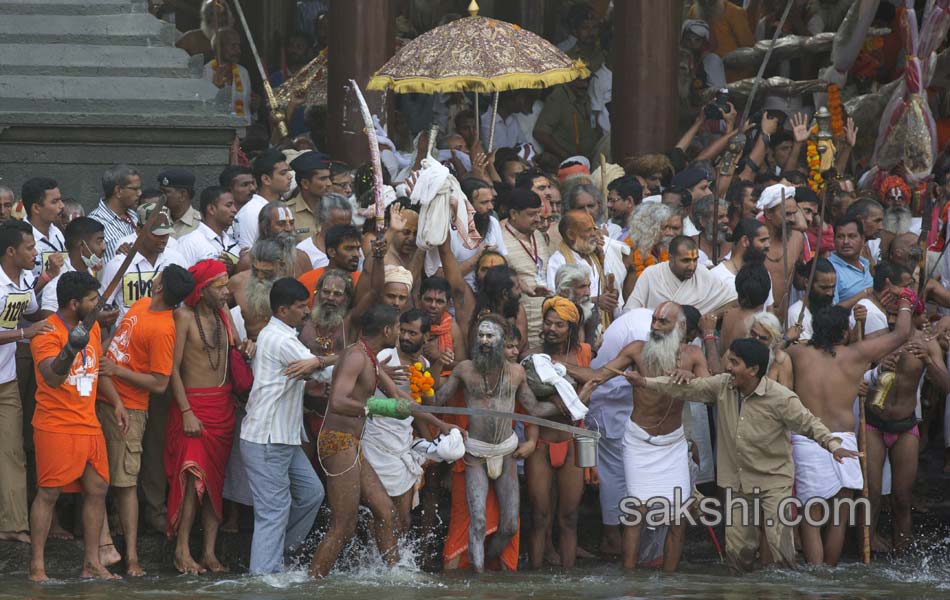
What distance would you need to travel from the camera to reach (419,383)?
10.8 m

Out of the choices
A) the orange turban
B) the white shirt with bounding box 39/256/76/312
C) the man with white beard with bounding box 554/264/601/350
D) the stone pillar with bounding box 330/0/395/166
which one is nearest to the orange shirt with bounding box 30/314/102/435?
the white shirt with bounding box 39/256/76/312

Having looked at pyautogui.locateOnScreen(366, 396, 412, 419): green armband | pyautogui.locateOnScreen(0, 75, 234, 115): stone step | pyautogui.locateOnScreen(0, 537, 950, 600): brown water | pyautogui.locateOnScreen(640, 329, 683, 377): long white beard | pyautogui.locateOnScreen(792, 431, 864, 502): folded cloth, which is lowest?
pyautogui.locateOnScreen(0, 537, 950, 600): brown water

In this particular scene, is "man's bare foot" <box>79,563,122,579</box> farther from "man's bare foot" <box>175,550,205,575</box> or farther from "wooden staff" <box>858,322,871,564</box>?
"wooden staff" <box>858,322,871,564</box>

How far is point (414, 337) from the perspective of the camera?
1079 cm

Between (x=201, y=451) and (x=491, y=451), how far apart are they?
1.70 m

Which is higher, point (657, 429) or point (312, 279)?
point (312, 279)

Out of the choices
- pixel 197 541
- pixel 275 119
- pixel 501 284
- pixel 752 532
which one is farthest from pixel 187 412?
pixel 275 119

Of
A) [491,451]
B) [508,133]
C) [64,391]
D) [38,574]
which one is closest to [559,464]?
[491,451]

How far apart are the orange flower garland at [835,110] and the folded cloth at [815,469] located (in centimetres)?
430

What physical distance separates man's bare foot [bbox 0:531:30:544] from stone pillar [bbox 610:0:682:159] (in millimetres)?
6710

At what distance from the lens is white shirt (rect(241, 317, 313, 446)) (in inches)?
413

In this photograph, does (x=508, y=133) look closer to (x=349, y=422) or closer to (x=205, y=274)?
(x=205, y=274)

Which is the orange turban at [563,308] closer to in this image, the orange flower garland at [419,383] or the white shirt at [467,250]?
the white shirt at [467,250]

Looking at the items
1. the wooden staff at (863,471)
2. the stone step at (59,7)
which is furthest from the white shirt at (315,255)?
the stone step at (59,7)
